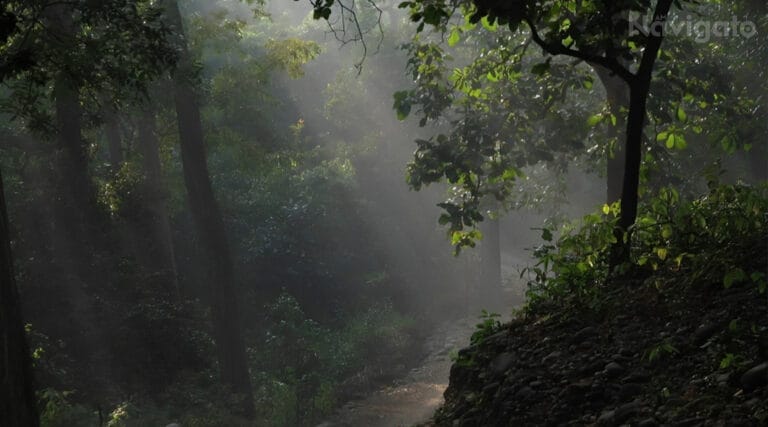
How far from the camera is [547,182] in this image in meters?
31.5

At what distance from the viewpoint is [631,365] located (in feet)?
19.8

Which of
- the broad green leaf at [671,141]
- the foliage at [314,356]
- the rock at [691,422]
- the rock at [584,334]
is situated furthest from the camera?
the foliage at [314,356]

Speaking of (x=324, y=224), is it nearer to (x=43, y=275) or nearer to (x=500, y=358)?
(x=43, y=275)

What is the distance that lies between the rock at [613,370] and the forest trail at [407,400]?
8.18 metres

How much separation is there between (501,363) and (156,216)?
14.7 meters

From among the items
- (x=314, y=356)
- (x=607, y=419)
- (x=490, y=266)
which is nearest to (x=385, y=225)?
(x=490, y=266)

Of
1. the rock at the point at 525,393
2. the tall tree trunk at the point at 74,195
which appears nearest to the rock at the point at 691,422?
the rock at the point at 525,393

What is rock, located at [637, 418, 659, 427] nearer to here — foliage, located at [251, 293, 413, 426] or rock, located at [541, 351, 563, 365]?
rock, located at [541, 351, 563, 365]

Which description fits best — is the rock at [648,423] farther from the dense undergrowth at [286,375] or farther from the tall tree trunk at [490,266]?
the tall tree trunk at [490,266]

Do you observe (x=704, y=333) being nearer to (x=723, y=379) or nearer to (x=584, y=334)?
(x=723, y=379)

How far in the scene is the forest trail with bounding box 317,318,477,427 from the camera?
16.5 metres

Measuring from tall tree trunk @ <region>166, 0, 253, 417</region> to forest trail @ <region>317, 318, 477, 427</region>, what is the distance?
2.31 m

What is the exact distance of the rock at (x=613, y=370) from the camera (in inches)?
238

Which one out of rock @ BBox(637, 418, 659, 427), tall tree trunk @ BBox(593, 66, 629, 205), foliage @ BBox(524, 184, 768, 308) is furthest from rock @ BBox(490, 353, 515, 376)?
tall tree trunk @ BBox(593, 66, 629, 205)
